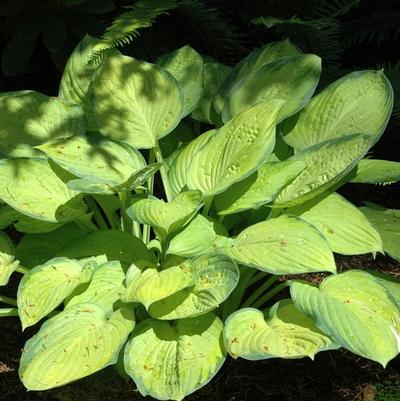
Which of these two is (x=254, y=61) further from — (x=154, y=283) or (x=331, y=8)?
(x=154, y=283)

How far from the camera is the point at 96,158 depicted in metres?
2.46

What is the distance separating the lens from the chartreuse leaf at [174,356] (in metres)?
2.04

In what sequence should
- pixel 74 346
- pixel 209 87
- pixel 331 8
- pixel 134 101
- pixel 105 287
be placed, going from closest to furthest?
pixel 74 346 < pixel 105 287 < pixel 134 101 < pixel 209 87 < pixel 331 8

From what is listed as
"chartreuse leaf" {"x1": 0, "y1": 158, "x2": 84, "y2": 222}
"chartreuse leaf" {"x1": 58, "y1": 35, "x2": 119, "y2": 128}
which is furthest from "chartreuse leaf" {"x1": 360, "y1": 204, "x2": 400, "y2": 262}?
"chartreuse leaf" {"x1": 58, "y1": 35, "x2": 119, "y2": 128}

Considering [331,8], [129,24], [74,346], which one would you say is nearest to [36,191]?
Answer: [74,346]

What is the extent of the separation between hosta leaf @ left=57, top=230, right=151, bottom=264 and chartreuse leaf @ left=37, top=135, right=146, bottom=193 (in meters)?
0.18

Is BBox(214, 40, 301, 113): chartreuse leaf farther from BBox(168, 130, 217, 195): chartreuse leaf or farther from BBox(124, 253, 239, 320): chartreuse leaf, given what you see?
BBox(124, 253, 239, 320): chartreuse leaf

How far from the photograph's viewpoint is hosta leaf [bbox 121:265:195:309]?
6.97ft

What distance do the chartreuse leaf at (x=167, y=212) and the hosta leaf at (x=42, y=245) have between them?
1.24 feet

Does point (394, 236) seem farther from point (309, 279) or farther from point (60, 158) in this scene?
point (60, 158)

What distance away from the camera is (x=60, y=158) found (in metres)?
2.39

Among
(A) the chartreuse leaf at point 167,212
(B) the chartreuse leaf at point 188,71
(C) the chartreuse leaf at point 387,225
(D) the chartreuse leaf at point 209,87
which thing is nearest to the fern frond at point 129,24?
(B) the chartreuse leaf at point 188,71

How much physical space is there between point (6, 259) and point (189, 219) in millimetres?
595

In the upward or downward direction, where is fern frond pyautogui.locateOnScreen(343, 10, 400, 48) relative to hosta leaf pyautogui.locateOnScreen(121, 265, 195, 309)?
upward
